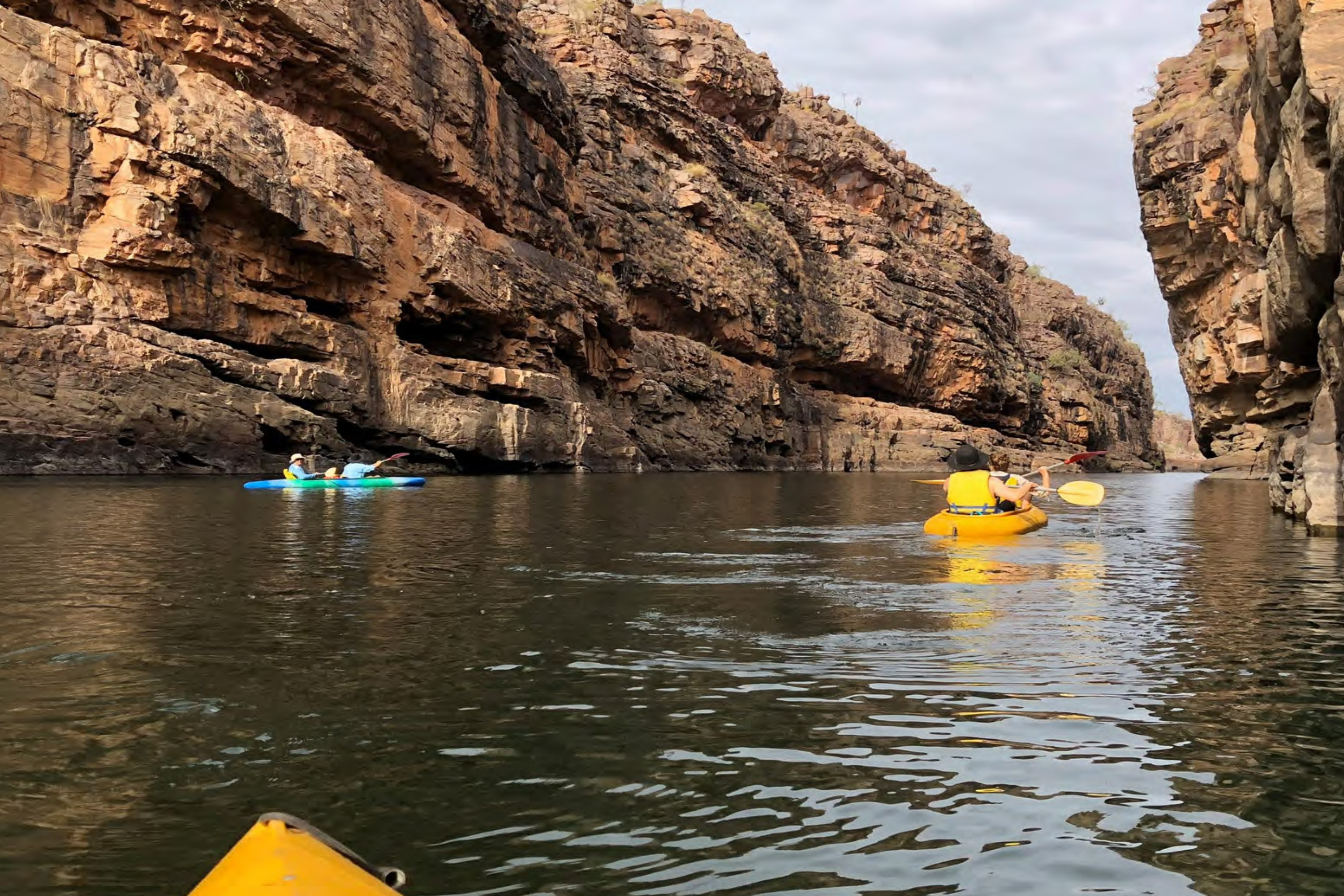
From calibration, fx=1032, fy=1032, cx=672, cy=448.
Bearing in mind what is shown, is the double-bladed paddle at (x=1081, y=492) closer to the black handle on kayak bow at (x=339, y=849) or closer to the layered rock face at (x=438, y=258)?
the black handle on kayak bow at (x=339, y=849)

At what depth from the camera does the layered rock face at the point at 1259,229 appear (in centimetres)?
1603

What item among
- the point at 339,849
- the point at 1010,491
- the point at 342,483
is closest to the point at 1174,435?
the point at 342,483

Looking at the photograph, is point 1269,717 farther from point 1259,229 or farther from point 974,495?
point 1259,229

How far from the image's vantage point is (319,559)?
40.0 feet

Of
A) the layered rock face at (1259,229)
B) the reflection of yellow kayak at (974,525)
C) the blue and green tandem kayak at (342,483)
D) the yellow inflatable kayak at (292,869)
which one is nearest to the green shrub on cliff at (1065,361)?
the layered rock face at (1259,229)

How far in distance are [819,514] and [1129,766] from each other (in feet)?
57.3

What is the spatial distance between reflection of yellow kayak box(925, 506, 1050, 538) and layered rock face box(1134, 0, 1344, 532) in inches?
188

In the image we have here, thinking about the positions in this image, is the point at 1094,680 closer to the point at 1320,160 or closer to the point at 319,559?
the point at 319,559

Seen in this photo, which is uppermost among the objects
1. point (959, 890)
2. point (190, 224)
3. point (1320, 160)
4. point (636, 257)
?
point (636, 257)

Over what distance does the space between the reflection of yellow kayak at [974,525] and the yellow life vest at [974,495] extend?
0.48 feet

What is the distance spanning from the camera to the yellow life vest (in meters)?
16.2

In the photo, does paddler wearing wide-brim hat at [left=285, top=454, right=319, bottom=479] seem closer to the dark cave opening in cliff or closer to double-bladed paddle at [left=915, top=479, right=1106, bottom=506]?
the dark cave opening in cliff

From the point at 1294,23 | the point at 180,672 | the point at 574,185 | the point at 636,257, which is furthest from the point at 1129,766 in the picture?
the point at 636,257

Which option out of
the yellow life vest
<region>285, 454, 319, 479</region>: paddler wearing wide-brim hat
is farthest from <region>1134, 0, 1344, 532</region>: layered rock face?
<region>285, 454, 319, 479</region>: paddler wearing wide-brim hat
